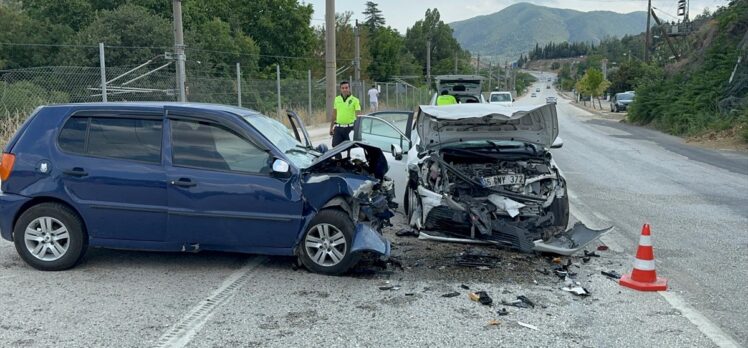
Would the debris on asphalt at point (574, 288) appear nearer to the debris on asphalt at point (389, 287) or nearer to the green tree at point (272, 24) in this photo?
the debris on asphalt at point (389, 287)

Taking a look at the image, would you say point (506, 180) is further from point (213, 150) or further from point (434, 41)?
point (434, 41)

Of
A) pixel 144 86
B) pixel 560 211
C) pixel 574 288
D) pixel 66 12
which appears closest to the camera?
pixel 574 288

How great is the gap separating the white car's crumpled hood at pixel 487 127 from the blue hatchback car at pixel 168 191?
5.75ft

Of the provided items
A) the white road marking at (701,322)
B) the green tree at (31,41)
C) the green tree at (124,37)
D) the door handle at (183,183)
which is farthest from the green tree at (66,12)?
the white road marking at (701,322)

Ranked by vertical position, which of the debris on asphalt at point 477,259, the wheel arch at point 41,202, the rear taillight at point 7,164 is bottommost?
the debris on asphalt at point 477,259

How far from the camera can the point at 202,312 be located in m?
4.73

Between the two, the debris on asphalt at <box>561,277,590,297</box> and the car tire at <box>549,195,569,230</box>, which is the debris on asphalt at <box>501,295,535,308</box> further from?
the car tire at <box>549,195,569,230</box>

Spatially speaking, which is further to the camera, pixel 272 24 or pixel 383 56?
pixel 383 56

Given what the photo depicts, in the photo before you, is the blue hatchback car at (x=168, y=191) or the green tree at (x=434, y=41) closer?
the blue hatchback car at (x=168, y=191)

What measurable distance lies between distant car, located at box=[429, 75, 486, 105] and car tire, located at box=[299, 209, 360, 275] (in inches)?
663

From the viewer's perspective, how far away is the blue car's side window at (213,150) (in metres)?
5.63

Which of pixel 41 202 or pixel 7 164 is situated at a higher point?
pixel 7 164

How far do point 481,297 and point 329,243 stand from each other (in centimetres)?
145

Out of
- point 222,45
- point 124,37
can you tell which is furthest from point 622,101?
point 124,37
